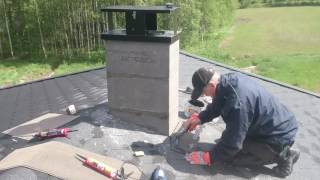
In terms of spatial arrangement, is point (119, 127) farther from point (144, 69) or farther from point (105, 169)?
point (105, 169)

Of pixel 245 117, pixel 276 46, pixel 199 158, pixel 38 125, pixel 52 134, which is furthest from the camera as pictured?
pixel 276 46

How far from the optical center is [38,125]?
5.60 metres

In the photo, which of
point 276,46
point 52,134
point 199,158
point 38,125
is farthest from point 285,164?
point 276,46

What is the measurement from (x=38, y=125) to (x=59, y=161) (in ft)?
5.28

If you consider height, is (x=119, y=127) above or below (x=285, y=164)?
above

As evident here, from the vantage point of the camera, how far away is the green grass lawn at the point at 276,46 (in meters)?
19.3

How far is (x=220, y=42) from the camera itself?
28.2 meters

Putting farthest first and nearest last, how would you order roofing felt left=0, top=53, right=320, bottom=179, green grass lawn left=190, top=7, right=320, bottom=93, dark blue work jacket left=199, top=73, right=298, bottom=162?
green grass lawn left=190, top=7, right=320, bottom=93
roofing felt left=0, top=53, right=320, bottom=179
dark blue work jacket left=199, top=73, right=298, bottom=162

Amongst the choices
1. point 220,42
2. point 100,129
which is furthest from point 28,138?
point 220,42

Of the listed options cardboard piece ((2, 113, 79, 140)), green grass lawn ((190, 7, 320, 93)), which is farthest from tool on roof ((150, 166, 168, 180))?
green grass lawn ((190, 7, 320, 93))

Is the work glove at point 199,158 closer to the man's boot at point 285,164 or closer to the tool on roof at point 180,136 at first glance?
the tool on roof at point 180,136

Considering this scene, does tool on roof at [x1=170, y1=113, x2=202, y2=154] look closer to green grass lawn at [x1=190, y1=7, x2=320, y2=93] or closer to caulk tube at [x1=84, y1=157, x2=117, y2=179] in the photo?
caulk tube at [x1=84, y1=157, x2=117, y2=179]

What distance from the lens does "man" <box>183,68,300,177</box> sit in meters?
4.38

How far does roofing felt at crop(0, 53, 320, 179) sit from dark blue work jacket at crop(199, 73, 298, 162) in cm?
41
